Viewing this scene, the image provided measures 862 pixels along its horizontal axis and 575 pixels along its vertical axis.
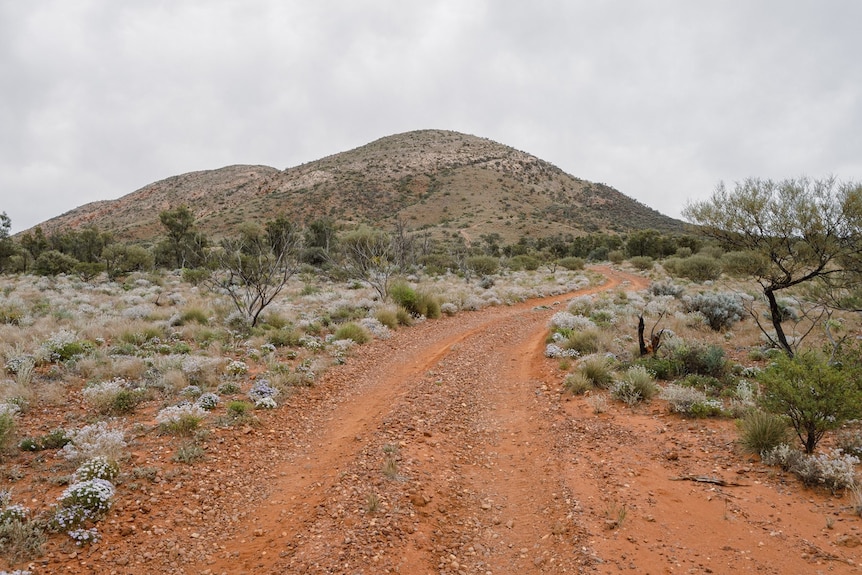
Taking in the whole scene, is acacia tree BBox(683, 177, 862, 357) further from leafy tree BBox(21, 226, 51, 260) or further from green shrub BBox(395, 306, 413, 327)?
leafy tree BBox(21, 226, 51, 260)

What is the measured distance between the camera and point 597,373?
29.9 ft

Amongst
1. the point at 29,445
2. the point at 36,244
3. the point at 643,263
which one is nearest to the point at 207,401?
the point at 29,445

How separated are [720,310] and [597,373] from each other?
8242 millimetres

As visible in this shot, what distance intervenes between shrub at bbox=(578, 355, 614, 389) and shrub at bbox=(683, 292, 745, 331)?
7.62m

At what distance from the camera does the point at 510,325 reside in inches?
627

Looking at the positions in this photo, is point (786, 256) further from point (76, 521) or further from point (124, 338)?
point (124, 338)

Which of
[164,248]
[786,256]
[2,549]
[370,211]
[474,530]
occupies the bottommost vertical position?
[474,530]

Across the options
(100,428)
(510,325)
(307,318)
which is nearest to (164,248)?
(307,318)

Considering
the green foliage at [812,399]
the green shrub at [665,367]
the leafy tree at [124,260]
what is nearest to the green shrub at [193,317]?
the green shrub at [665,367]

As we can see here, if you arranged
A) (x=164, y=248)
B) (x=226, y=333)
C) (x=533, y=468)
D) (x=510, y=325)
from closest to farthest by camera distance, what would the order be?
1. (x=533, y=468)
2. (x=226, y=333)
3. (x=510, y=325)
4. (x=164, y=248)

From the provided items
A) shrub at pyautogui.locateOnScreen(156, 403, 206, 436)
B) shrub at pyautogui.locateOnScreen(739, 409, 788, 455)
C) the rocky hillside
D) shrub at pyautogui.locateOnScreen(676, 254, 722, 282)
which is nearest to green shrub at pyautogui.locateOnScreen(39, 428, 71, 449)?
shrub at pyautogui.locateOnScreen(156, 403, 206, 436)

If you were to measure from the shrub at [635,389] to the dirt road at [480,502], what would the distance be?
0.99ft

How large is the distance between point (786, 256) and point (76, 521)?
13899 mm

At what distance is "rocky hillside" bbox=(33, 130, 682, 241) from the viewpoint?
62562mm
